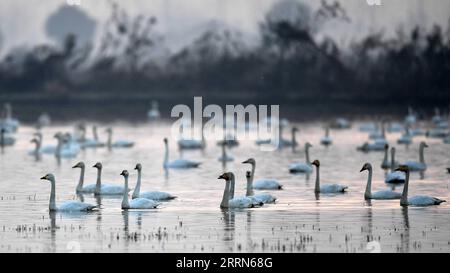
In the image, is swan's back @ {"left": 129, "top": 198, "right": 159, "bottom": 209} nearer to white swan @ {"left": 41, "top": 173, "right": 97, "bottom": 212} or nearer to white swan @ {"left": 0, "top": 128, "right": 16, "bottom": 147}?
white swan @ {"left": 41, "top": 173, "right": 97, "bottom": 212}

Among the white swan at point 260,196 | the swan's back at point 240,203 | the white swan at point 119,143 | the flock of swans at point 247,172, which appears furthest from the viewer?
the white swan at point 119,143

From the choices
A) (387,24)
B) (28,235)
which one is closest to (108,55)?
(387,24)

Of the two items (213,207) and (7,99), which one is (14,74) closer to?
(7,99)

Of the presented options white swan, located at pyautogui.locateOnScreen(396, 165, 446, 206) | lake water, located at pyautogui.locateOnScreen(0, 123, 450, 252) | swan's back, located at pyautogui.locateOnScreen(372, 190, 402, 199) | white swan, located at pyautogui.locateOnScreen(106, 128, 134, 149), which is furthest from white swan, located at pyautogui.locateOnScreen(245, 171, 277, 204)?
white swan, located at pyautogui.locateOnScreen(106, 128, 134, 149)

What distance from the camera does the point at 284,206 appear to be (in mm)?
24484

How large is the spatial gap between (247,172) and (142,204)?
2.11 metres

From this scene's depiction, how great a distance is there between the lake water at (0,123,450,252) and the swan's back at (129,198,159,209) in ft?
0.89

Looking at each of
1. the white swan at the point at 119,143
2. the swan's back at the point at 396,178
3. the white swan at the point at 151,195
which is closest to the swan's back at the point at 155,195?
the white swan at the point at 151,195

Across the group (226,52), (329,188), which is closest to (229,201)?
(329,188)

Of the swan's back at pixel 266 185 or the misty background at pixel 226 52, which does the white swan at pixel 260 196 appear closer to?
the swan's back at pixel 266 185

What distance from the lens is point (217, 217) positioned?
75.0 feet

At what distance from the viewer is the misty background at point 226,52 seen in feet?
215

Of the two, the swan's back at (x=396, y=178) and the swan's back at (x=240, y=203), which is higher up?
the swan's back at (x=396, y=178)

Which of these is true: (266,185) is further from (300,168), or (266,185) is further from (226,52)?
(226,52)
